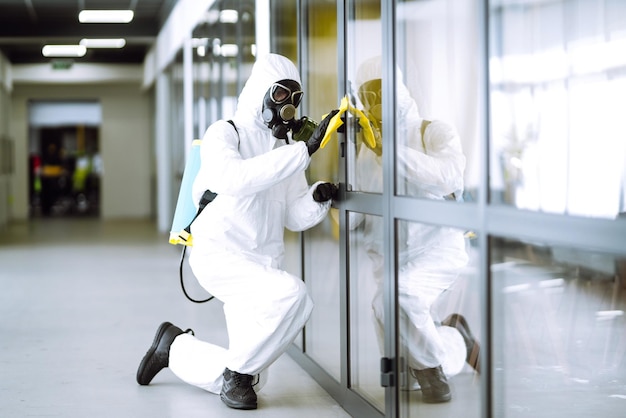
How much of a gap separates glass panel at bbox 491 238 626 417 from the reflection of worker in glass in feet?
0.58

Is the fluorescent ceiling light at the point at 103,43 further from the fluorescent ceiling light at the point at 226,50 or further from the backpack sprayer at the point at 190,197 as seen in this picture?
the backpack sprayer at the point at 190,197

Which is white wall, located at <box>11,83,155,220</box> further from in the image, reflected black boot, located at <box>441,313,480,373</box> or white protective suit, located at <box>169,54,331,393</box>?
reflected black boot, located at <box>441,313,480,373</box>

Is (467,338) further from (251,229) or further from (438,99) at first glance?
Result: (251,229)

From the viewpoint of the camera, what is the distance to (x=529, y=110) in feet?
8.89

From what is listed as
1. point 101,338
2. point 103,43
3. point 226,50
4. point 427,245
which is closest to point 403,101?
point 427,245

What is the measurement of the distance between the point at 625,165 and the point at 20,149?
58.2 feet

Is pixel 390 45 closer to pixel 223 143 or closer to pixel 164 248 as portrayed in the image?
pixel 223 143

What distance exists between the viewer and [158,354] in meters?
4.41

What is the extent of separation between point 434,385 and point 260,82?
1.57 m

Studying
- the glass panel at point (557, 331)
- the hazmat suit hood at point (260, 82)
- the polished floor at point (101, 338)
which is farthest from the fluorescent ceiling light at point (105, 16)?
the glass panel at point (557, 331)

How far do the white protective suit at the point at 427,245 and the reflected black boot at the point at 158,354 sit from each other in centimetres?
132

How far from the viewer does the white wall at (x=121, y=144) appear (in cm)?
1964

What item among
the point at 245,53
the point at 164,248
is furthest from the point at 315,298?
the point at 164,248

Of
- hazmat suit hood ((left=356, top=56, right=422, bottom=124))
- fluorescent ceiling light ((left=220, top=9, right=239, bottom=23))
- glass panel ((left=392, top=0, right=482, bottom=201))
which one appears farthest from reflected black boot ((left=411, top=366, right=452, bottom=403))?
fluorescent ceiling light ((left=220, top=9, right=239, bottom=23))
